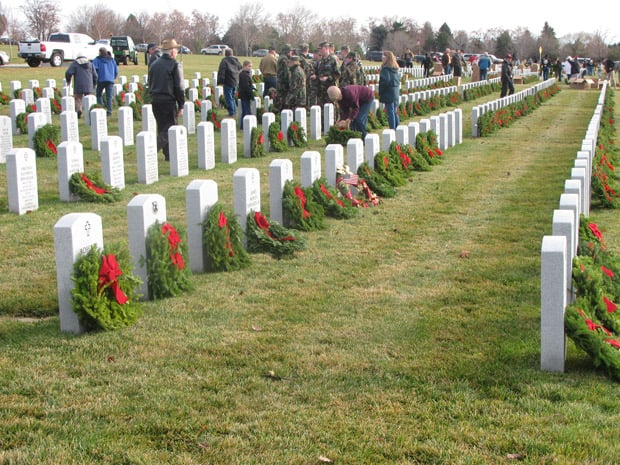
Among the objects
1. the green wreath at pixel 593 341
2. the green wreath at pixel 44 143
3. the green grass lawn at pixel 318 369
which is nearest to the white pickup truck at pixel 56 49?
the green wreath at pixel 44 143

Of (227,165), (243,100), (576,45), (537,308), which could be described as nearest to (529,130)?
(243,100)

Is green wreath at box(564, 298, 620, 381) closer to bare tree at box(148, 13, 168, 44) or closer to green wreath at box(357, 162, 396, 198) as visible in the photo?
green wreath at box(357, 162, 396, 198)

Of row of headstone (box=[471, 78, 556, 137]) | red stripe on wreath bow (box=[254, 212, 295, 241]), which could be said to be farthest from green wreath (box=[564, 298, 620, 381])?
row of headstone (box=[471, 78, 556, 137])

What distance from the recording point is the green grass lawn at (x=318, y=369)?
422 cm

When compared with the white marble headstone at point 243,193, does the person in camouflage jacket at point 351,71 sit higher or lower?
higher

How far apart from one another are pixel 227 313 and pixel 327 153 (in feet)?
15.8

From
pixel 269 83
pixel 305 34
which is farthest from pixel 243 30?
pixel 269 83

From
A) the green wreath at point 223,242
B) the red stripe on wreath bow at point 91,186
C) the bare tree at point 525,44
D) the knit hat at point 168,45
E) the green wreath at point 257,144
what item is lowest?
the green wreath at point 223,242

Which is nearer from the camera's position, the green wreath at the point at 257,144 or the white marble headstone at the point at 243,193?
the white marble headstone at the point at 243,193

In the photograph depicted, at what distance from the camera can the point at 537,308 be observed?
651cm

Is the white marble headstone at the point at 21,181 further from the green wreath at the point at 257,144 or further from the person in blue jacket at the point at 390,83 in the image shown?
the person in blue jacket at the point at 390,83

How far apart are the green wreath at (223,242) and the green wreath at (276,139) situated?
355 inches

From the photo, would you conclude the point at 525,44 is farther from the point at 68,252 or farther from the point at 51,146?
the point at 68,252

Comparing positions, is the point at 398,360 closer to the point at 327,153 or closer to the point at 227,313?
the point at 227,313
